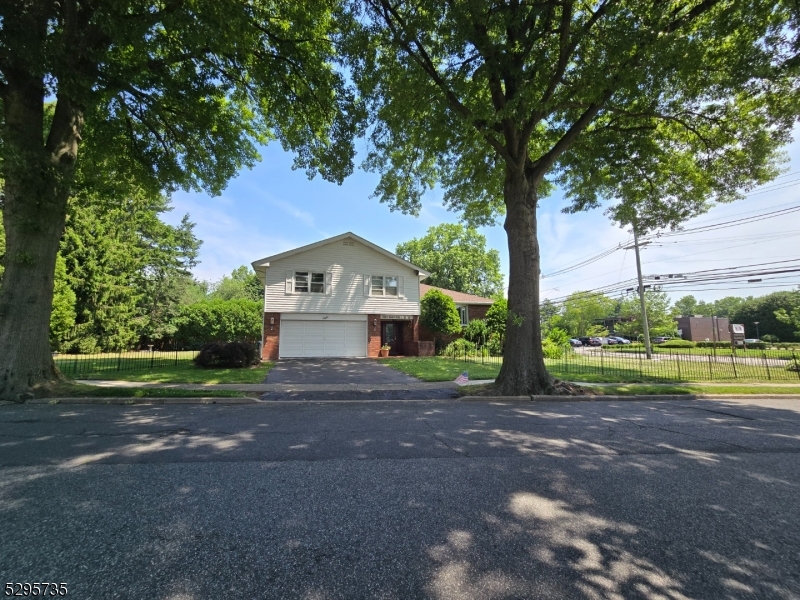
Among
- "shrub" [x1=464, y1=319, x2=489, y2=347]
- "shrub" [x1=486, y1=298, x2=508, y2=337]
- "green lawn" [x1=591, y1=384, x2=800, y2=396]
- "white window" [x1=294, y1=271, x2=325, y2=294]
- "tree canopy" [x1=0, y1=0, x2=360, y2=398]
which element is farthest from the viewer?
"shrub" [x1=464, y1=319, x2=489, y2=347]

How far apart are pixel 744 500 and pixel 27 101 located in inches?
586

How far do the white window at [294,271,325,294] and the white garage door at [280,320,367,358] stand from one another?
1.90 meters

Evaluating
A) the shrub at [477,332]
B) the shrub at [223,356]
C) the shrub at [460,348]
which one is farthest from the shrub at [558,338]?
the shrub at [223,356]

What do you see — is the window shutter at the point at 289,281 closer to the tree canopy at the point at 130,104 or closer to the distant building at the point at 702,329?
the tree canopy at the point at 130,104

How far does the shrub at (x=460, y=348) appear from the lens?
22.5 m

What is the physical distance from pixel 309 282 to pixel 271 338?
151 inches

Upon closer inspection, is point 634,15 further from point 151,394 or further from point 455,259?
point 455,259

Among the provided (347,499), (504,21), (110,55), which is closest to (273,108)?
(110,55)

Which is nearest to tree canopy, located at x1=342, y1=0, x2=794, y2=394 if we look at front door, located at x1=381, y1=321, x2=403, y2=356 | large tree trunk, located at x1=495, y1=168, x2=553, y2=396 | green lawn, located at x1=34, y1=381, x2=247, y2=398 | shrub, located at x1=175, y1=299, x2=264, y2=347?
large tree trunk, located at x1=495, y1=168, x2=553, y2=396

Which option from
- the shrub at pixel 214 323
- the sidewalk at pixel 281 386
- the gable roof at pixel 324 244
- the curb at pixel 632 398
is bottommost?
the curb at pixel 632 398

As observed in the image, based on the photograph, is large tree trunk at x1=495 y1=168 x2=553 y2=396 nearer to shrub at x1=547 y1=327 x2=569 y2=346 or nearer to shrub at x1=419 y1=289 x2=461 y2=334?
shrub at x1=419 y1=289 x2=461 y2=334

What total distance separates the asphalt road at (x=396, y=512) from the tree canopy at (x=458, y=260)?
130ft

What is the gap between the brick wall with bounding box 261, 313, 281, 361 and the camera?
2009 cm

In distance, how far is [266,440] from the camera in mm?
5531
